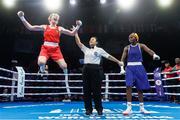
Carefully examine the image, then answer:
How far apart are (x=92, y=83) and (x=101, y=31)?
9298mm

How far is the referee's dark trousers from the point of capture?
4129mm

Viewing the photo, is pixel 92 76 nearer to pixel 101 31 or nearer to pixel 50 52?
pixel 50 52

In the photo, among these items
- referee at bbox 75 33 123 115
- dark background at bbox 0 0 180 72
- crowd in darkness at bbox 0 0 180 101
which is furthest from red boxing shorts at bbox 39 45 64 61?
crowd in darkness at bbox 0 0 180 101

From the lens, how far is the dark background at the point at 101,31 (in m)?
12.0

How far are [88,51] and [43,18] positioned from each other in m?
8.41

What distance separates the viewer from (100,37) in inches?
520

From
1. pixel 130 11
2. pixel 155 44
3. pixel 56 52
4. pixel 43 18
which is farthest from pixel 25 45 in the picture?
pixel 56 52

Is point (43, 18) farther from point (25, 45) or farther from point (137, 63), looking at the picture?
point (137, 63)

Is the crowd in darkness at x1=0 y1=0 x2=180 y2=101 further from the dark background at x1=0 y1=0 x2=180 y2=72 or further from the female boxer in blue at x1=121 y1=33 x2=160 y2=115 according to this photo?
the female boxer in blue at x1=121 y1=33 x2=160 y2=115

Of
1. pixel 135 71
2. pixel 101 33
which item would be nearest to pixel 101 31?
pixel 101 33

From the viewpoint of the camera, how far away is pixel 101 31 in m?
13.3

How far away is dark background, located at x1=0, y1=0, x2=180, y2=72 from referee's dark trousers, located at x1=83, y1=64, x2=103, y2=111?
7622 mm

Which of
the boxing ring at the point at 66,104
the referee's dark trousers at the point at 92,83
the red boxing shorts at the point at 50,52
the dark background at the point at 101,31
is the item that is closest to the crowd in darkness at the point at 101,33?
the dark background at the point at 101,31

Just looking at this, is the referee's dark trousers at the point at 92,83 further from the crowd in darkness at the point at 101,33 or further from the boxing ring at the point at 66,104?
the crowd in darkness at the point at 101,33
